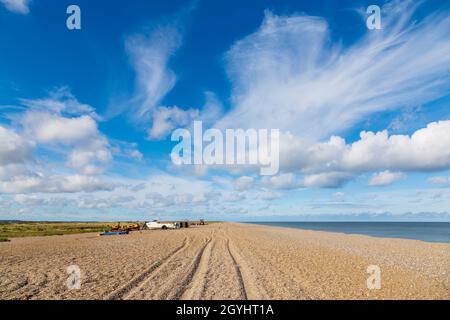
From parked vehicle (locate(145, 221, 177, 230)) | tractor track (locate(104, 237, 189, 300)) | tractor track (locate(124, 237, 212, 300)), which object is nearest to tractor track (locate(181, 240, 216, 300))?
tractor track (locate(124, 237, 212, 300))

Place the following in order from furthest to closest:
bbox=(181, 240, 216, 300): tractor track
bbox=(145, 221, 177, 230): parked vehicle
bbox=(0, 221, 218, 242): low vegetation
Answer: bbox=(145, 221, 177, 230): parked vehicle
bbox=(0, 221, 218, 242): low vegetation
bbox=(181, 240, 216, 300): tractor track

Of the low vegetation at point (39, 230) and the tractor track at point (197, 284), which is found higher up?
the tractor track at point (197, 284)

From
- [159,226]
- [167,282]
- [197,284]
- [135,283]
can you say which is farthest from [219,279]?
[159,226]

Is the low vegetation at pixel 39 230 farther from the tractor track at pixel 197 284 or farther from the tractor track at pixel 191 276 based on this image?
the tractor track at pixel 197 284

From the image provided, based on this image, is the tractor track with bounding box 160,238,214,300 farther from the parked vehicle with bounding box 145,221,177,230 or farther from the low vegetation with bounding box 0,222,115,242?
the parked vehicle with bounding box 145,221,177,230

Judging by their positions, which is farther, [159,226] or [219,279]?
[159,226]

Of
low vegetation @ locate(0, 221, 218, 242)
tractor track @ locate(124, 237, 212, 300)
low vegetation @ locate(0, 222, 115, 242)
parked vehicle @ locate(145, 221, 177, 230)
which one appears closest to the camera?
tractor track @ locate(124, 237, 212, 300)

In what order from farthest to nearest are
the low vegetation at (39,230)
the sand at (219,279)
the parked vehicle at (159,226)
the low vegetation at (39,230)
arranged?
the parked vehicle at (159,226)
the low vegetation at (39,230)
the low vegetation at (39,230)
the sand at (219,279)

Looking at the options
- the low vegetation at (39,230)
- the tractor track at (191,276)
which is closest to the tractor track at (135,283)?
the tractor track at (191,276)

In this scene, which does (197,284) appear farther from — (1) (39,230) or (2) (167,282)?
(1) (39,230)

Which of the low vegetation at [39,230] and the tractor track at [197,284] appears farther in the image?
the low vegetation at [39,230]

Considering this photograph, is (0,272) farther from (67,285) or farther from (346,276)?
(346,276)

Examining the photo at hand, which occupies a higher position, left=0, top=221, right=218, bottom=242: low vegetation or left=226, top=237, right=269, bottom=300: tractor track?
left=226, top=237, right=269, bottom=300: tractor track
